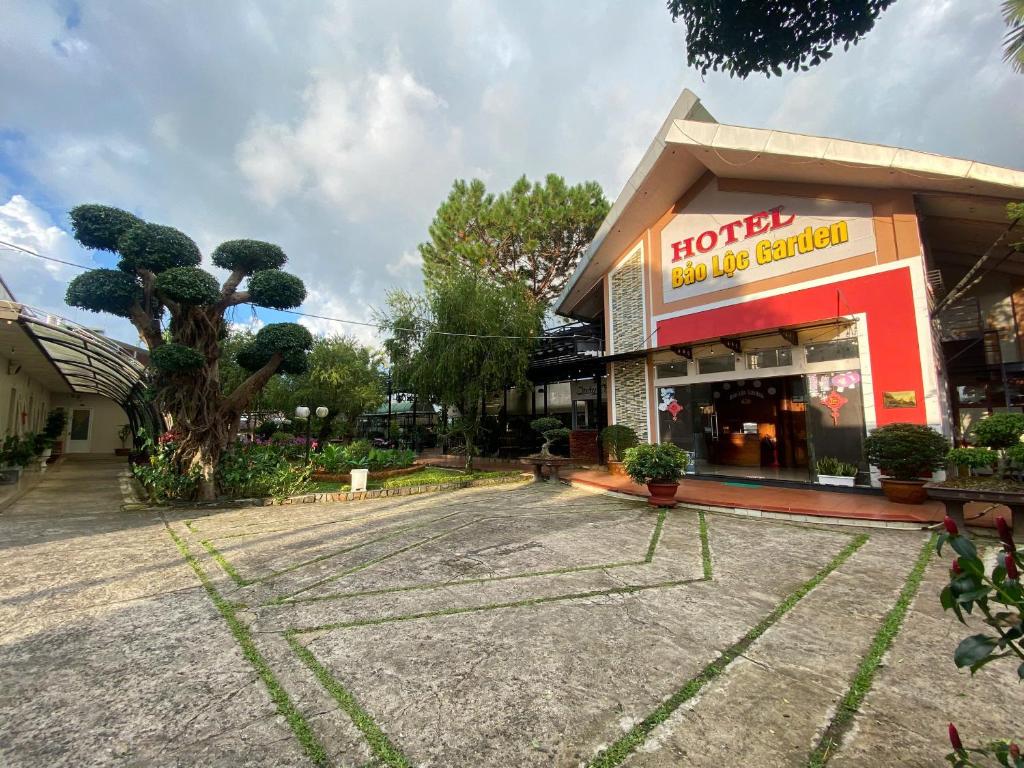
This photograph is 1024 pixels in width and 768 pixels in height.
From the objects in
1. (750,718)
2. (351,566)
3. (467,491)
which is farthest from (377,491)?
(750,718)

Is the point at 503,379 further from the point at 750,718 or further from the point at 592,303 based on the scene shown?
the point at 750,718

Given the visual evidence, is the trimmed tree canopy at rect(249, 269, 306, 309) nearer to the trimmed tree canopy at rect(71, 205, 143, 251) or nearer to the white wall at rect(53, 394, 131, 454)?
the trimmed tree canopy at rect(71, 205, 143, 251)

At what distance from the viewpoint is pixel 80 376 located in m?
14.4

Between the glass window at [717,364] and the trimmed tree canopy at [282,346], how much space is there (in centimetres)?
915

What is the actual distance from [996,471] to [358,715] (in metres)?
8.40

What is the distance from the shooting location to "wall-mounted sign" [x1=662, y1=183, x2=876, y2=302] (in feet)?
29.2

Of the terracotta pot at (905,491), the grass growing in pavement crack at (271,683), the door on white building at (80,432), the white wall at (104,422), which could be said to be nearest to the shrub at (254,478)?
the grass growing in pavement crack at (271,683)

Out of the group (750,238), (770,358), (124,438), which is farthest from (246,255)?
(124,438)

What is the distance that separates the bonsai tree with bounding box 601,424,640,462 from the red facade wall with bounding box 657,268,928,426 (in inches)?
146

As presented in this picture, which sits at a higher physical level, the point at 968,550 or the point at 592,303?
the point at 592,303

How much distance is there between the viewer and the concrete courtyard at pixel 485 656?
6.90ft

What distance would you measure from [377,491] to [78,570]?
5.24 meters

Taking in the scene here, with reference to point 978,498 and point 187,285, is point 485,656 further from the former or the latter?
point 187,285

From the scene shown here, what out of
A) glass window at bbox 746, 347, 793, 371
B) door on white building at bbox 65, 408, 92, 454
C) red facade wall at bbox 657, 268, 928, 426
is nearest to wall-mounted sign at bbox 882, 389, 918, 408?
red facade wall at bbox 657, 268, 928, 426
